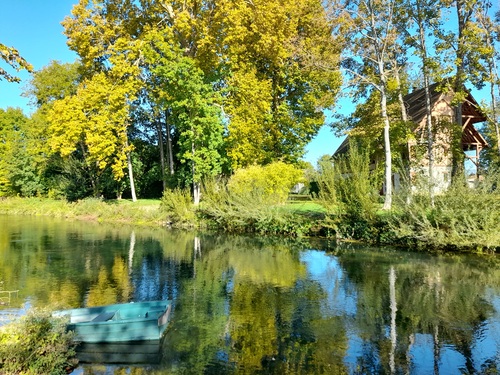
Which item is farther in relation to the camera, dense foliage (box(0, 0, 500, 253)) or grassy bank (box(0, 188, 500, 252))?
dense foliage (box(0, 0, 500, 253))

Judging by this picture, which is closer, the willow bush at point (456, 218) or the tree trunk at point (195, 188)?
the willow bush at point (456, 218)

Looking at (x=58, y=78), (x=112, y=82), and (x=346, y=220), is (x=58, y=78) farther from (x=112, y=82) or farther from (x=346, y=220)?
(x=346, y=220)

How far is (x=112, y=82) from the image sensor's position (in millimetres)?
35625

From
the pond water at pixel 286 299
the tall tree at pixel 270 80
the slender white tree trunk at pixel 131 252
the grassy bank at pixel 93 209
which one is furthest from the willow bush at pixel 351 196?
the grassy bank at pixel 93 209

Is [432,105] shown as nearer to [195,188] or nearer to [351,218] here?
[351,218]

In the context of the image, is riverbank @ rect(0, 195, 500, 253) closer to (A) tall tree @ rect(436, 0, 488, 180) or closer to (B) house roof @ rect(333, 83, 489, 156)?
(A) tall tree @ rect(436, 0, 488, 180)

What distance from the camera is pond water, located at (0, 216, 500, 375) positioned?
8055mm

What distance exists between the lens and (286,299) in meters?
12.2

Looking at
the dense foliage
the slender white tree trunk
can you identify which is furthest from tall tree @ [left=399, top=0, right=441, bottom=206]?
the slender white tree trunk

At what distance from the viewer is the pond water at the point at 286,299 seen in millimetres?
8055

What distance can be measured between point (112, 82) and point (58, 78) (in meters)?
13.3

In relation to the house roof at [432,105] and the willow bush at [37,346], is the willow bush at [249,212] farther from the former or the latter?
the willow bush at [37,346]

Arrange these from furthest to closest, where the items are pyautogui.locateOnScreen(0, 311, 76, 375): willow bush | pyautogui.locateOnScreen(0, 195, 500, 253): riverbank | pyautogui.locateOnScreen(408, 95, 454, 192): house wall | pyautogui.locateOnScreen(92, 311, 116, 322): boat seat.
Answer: pyautogui.locateOnScreen(408, 95, 454, 192): house wall
pyautogui.locateOnScreen(0, 195, 500, 253): riverbank
pyautogui.locateOnScreen(92, 311, 116, 322): boat seat
pyautogui.locateOnScreen(0, 311, 76, 375): willow bush

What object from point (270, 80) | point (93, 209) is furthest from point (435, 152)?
point (93, 209)
